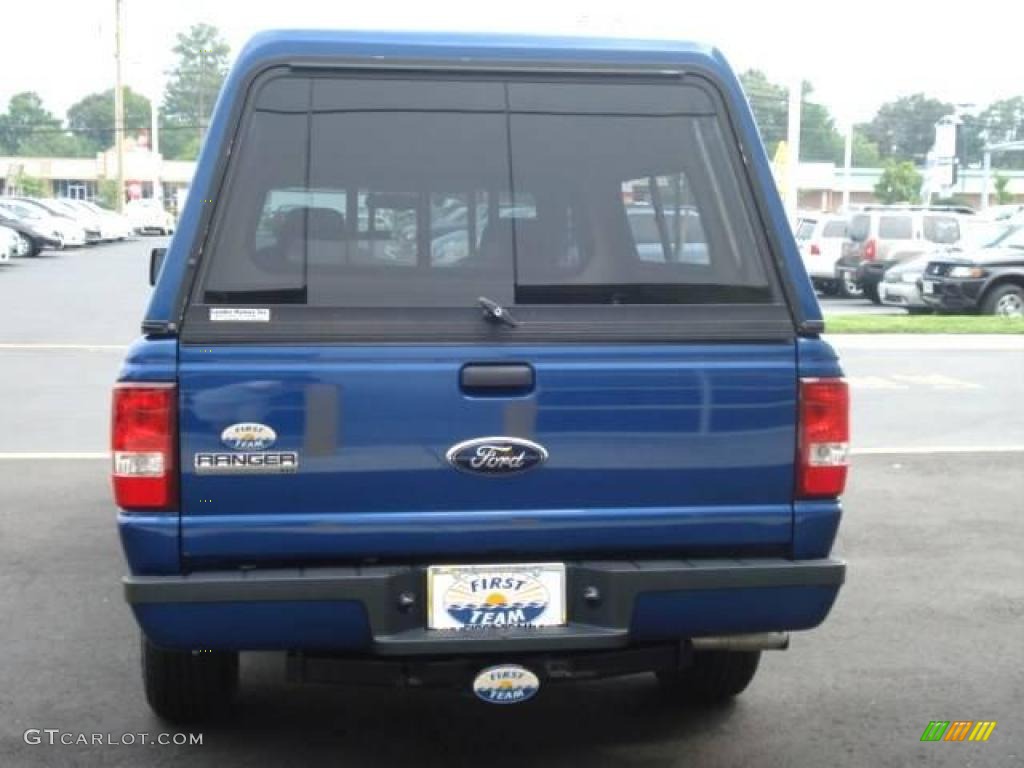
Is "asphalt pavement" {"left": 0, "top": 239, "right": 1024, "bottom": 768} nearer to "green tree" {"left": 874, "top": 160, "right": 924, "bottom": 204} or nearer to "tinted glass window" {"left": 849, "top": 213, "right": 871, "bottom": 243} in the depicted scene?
"tinted glass window" {"left": 849, "top": 213, "right": 871, "bottom": 243}

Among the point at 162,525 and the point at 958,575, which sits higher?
the point at 162,525

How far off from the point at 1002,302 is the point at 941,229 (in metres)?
4.89

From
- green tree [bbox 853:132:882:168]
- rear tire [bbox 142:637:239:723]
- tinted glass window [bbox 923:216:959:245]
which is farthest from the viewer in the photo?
green tree [bbox 853:132:882:168]

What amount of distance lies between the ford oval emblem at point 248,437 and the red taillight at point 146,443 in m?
0.15

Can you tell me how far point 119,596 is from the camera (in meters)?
6.25

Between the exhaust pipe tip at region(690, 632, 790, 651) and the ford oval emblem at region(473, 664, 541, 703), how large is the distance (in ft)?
1.65

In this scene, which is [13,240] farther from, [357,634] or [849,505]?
[357,634]

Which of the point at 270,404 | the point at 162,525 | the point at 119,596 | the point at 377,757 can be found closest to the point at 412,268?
the point at 270,404

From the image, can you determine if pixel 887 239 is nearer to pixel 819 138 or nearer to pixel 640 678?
pixel 640 678

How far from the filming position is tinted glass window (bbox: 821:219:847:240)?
26.5 meters

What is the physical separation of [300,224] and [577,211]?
78 centimetres

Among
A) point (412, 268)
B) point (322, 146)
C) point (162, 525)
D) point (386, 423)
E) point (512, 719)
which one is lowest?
point (512, 719)

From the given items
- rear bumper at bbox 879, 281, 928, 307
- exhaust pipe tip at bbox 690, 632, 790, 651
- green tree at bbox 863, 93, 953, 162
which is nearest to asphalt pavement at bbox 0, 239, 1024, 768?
exhaust pipe tip at bbox 690, 632, 790, 651

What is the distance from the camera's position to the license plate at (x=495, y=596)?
12.3 feet
